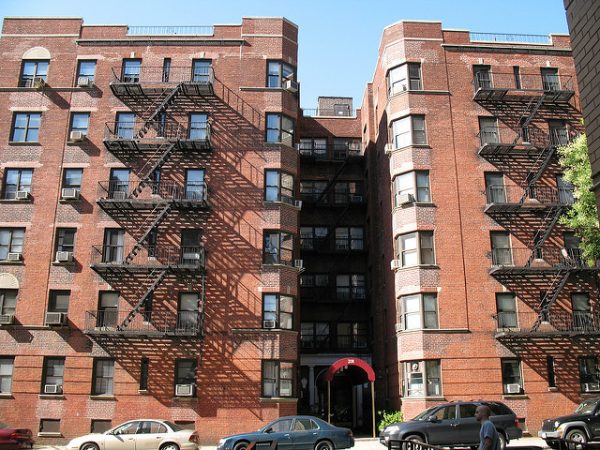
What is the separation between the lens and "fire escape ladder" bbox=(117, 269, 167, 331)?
30281 millimetres

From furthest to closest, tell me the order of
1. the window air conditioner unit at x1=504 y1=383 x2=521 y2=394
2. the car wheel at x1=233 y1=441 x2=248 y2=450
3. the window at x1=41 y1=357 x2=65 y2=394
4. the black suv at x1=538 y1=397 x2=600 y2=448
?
the window air conditioner unit at x1=504 y1=383 x2=521 y2=394
the window at x1=41 y1=357 x2=65 y2=394
the black suv at x1=538 y1=397 x2=600 y2=448
the car wheel at x1=233 y1=441 x2=248 y2=450

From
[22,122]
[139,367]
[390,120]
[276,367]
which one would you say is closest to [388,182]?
[390,120]

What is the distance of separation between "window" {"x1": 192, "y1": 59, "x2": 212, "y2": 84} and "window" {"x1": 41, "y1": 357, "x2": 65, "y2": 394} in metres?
17.5

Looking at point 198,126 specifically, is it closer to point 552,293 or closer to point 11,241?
point 11,241

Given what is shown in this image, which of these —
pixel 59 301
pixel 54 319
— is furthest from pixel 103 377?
pixel 59 301

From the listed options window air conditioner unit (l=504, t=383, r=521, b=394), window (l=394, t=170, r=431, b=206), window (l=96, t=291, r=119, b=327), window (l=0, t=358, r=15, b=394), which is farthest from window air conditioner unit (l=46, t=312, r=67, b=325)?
window air conditioner unit (l=504, t=383, r=521, b=394)

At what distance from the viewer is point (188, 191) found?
33.5 m

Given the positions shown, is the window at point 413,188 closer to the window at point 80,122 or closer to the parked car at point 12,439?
the window at point 80,122

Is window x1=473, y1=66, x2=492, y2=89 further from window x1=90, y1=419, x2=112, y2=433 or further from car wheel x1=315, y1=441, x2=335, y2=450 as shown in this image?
window x1=90, y1=419, x2=112, y2=433

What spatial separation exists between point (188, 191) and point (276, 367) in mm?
10909

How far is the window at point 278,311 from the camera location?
104 feet

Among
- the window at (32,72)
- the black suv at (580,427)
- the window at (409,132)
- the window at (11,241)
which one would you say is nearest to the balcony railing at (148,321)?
the window at (11,241)

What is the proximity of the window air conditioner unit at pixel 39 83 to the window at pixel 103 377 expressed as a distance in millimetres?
16201

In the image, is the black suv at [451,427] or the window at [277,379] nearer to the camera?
the black suv at [451,427]
